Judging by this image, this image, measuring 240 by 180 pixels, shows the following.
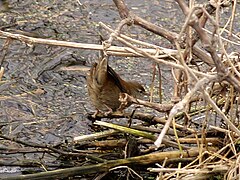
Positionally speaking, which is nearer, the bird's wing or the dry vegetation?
the dry vegetation

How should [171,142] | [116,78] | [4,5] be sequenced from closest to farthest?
1. [171,142]
2. [116,78]
3. [4,5]

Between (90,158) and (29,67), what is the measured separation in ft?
5.86

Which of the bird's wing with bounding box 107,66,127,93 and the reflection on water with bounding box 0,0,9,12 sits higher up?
the bird's wing with bounding box 107,66,127,93

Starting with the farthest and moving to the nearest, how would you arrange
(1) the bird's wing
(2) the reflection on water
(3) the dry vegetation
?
(2) the reflection on water → (1) the bird's wing → (3) the dry vegetation

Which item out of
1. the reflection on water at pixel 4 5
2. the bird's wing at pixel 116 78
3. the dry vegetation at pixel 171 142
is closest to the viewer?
the dry vegetation at pixel 171 142

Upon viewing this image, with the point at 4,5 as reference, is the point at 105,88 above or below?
above

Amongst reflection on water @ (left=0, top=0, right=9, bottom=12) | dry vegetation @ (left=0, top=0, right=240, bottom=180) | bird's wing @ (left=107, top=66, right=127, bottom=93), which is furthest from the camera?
reflection on water @ (left=0, top=0, right=9, bottom=12)

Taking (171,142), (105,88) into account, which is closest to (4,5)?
(105,88)

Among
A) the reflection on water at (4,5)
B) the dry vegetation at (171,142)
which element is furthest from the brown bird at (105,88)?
the reflection on water at (4,5)

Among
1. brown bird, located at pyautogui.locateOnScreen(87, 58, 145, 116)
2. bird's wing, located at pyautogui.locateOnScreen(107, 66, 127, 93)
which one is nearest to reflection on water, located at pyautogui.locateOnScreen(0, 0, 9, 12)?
brown bird, located at pyautogui.locateOnScreen(87, 58, 145, 116)

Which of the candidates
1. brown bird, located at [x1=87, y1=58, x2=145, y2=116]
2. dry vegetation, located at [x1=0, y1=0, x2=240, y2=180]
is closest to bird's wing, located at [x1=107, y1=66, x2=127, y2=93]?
brown bird, located at [x1=87, y1=58, x2=145, y2=116]

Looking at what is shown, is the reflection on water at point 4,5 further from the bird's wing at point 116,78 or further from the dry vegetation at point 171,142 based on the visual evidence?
the dry vegetation at point 171,142

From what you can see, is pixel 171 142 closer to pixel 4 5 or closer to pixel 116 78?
pixel 116 78

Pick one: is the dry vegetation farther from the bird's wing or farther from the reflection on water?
the reflection on water
